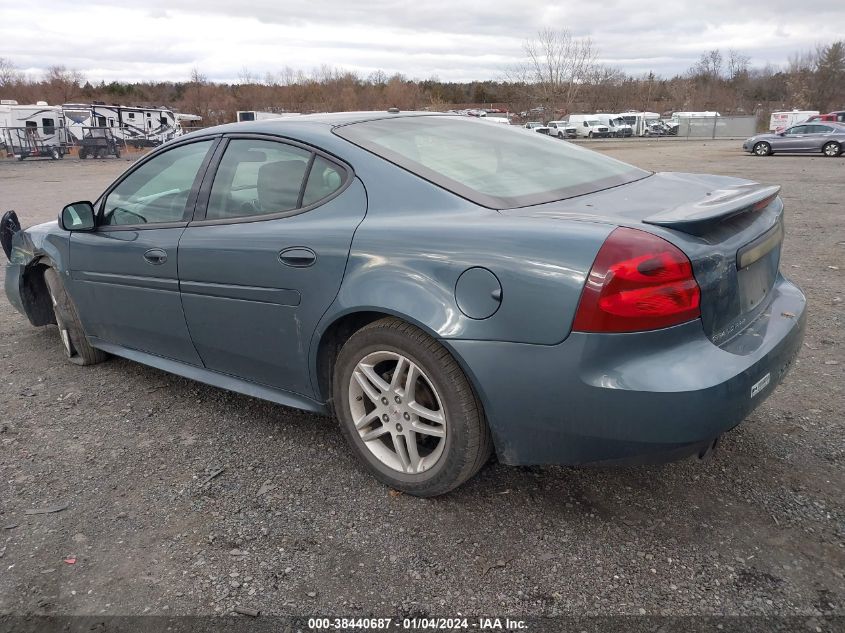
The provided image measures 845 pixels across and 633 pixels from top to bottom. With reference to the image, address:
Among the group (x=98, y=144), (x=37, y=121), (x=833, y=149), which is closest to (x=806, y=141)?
(x=833, y=149)

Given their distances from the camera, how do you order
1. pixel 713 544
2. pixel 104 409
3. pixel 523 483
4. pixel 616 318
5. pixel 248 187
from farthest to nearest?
pixel 104 409 < pixel 248 187 < pixel 523 483 < pixel 713 544 < pixel 616 318

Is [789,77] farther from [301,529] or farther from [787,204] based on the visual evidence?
[301,529]

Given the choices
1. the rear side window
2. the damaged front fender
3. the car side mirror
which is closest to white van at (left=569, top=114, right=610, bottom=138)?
the damaged front fender

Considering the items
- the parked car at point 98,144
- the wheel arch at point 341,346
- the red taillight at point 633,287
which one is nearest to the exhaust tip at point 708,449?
the red taillight at point 633,287

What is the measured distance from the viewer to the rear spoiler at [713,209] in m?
2.22

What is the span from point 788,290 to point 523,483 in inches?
57.1

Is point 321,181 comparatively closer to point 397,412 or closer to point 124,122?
point 397,412

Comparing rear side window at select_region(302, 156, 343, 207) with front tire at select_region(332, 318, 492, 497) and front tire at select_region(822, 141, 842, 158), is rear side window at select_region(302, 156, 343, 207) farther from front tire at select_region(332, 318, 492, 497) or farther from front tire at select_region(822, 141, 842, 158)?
front tire at select_region(822, 141, 842, 158)

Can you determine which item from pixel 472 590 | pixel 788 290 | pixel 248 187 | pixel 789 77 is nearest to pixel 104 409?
pixel 248 187

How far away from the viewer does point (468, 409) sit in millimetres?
2410

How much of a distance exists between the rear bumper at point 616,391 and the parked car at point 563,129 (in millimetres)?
45351

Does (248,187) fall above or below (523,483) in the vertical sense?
above

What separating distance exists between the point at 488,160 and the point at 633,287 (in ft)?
3.71

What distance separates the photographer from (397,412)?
2650mm
